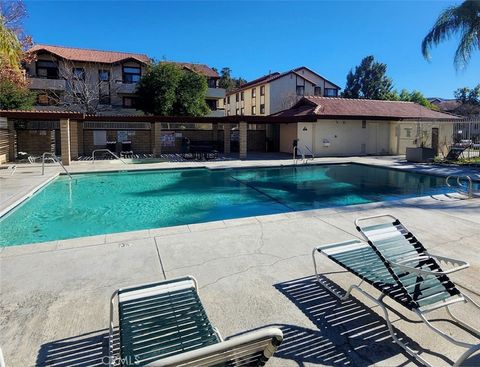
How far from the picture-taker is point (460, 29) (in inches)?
675

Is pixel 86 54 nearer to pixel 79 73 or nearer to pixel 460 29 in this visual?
pixel 79 73

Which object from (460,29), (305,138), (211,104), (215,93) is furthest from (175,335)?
(211,104)

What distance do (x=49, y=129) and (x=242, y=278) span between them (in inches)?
875

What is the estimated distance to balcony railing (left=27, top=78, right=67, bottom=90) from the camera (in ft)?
98.9

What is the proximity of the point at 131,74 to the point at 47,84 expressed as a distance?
7570 millimetres

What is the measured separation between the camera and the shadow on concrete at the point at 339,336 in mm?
2672

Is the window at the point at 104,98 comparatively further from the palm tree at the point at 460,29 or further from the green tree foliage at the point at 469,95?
the green tree foliage at the point at 469,95

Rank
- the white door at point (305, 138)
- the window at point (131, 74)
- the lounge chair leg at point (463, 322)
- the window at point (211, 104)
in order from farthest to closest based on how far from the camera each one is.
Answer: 1. the window at point (211, 104)
2. the window at point (131, 74)
3. the white door at point (305, 138)
4. the lounge chair leg at point (463, 322)

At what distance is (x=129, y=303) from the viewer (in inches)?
107

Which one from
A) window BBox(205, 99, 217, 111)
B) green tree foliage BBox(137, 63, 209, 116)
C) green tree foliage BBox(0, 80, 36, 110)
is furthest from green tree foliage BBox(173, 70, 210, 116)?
green tree foliage BBox(0, 80, 36, 110)

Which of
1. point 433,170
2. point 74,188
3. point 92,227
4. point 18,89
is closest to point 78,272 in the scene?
point 92,227

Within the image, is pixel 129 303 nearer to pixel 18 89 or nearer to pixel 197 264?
pixel 197 264

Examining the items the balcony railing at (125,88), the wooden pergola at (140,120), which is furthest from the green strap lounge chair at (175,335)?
the balcony railing at (125,88)

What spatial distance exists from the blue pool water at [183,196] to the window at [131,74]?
68.9 feet
